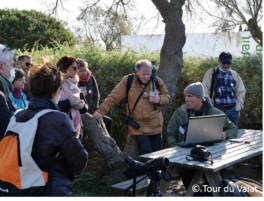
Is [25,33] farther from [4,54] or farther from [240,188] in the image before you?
[240,188]

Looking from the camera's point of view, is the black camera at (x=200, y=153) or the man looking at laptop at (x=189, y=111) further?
the man looking at laptop at (x=189, y=111)

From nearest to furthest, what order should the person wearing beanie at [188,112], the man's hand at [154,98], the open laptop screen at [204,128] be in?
the open laptop screen at [204,128] < the person wearing beanie at [188,112] < the man's hand at [154,98]

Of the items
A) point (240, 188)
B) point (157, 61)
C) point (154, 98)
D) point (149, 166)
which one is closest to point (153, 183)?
point (149, 166)

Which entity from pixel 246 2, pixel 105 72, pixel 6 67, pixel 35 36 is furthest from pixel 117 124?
pixel 35 36

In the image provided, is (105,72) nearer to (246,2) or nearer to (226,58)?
(226,58)

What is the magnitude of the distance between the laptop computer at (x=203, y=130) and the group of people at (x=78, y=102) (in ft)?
0.97

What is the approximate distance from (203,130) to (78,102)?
153 centimetres

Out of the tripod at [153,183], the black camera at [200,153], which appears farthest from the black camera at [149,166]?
the black camera at [200,153]

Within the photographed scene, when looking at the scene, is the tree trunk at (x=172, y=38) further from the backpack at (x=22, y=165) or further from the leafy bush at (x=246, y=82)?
the backpack at (x=22, y=165)

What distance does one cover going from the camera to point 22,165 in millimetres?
2889

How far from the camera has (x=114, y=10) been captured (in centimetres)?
832

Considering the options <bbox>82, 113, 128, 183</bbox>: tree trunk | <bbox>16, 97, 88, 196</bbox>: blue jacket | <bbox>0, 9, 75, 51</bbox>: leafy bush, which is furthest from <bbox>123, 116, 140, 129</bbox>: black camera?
<bbox>0, 9, 75, 51</bbox>: leafy bush

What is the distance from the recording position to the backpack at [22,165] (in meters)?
2.86

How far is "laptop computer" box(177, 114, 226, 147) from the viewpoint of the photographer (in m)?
4.40
